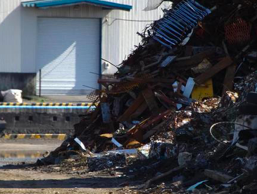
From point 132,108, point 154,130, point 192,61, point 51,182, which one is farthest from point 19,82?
point 51,182

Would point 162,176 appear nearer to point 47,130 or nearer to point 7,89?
point 47,130

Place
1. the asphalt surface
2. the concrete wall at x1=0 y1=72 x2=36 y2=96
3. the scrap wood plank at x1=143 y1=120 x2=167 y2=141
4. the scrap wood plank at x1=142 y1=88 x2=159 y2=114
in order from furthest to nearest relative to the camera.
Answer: the concrete wall at x1=0 y1=72 x2=36 y2=96 → the asphalt surface → the scrap wood plank at x1=142 y1=88 x2=159 y2=114 → the scrap wood plank at x1=143 y1=120 x2=167 y2=141

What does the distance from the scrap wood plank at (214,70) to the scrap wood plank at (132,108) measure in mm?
1203

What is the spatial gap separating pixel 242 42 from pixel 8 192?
742 cm

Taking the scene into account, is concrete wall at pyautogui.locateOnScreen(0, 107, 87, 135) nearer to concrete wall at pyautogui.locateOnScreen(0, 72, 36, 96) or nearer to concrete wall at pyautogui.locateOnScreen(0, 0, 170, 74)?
concrete wall at pyautogui.locateOnScreen(0, 72, 36, 96)

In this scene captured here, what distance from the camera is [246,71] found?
53.4ft

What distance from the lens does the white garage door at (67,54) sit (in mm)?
31672

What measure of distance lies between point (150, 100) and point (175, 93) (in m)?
0.53

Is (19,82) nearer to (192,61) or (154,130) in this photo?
(192,61)

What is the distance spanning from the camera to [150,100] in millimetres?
15906

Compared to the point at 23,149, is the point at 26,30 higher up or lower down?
higher up

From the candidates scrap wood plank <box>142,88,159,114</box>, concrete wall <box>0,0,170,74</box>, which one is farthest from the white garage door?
scrap wood plank <box>142,88,159,114</box>

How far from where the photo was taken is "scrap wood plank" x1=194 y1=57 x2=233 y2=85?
16.0 m

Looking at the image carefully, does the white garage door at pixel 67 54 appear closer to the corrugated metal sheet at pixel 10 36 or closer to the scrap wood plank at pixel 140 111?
the corrugated metal sheet at pixel 10 36
